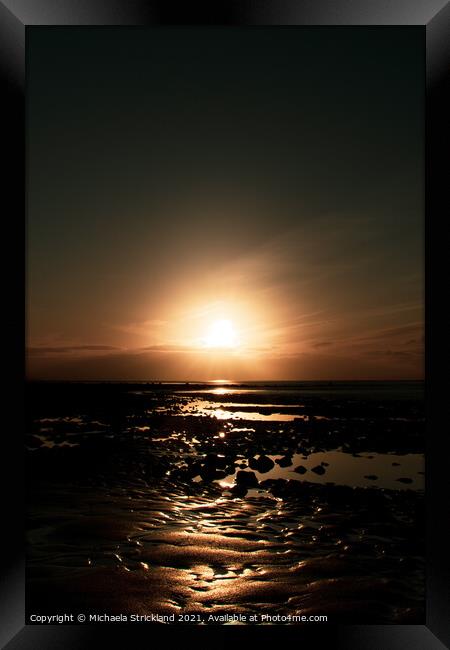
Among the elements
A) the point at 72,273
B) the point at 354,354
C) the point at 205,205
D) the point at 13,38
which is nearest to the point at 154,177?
the point at 205,205

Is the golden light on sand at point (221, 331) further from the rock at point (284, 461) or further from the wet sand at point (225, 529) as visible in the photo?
the rock at point (284, 461)

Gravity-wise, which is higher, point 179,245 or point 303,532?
point 179,245

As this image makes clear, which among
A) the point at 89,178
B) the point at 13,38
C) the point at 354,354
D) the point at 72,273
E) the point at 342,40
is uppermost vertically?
the point at 342,40

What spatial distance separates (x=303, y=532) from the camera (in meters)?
3.29

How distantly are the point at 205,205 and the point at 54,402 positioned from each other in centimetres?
796

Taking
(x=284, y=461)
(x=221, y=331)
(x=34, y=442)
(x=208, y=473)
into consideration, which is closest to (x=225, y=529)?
(x=208, y=473)

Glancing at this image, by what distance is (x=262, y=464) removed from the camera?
5246 millimetres

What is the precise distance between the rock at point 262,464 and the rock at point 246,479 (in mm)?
377

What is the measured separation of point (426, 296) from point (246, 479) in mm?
2792

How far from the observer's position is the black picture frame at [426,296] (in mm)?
2102

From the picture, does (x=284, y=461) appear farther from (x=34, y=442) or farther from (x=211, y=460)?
(x=34, y=442)

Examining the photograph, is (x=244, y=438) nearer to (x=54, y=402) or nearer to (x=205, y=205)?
(x=205, y=205)

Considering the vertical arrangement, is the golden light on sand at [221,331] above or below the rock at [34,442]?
above

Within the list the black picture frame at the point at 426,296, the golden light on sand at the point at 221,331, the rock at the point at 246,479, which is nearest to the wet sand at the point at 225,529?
the rock at the point at 246,479
